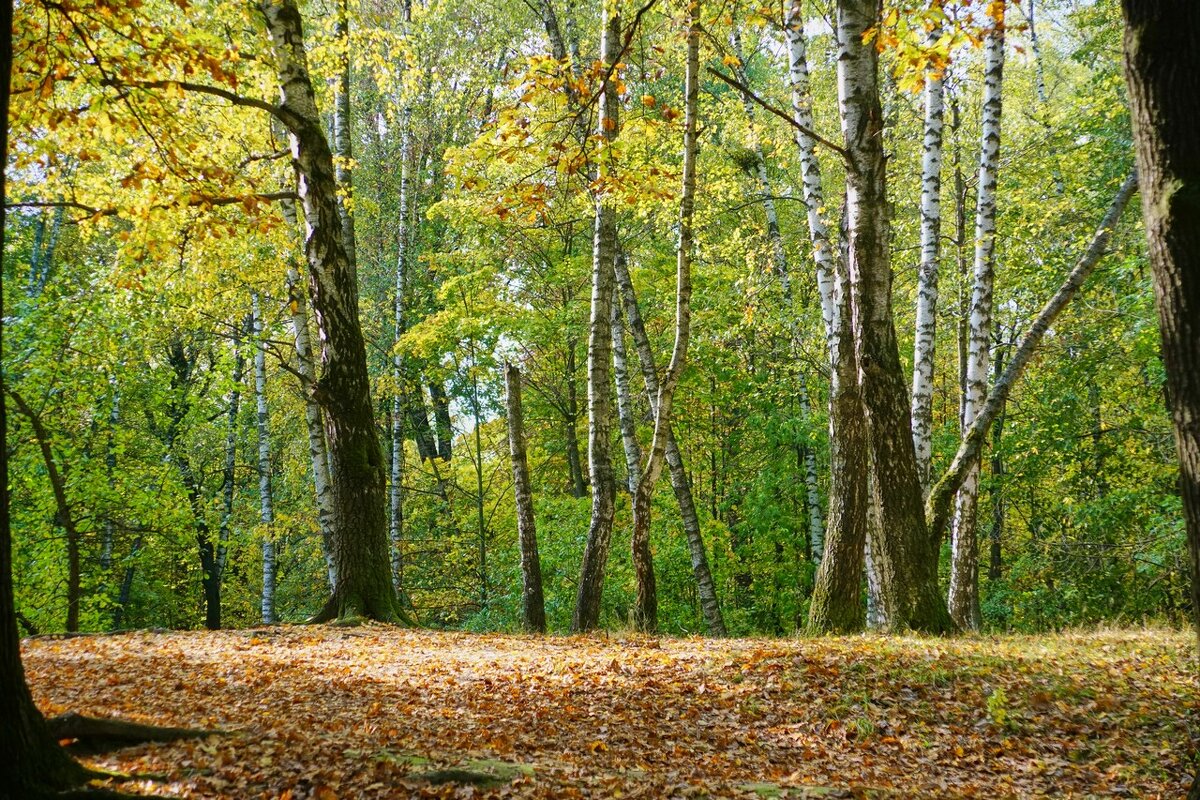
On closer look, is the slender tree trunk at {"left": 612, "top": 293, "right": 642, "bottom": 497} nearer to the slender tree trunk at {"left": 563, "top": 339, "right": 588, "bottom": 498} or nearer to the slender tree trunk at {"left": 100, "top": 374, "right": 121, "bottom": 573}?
the slender tree trunk at {"left": 563, "top": 339, "right": 588, "bottom": 498}

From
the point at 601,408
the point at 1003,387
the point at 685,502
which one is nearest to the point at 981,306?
the point at 1003,387

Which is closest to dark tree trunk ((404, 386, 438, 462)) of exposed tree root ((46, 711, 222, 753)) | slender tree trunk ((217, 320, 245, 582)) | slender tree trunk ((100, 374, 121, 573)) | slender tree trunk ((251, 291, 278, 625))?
slender tree trunk ((217, 320, 245, 582))

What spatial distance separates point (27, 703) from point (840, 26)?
311 inches

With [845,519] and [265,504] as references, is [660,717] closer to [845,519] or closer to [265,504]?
[845,519]

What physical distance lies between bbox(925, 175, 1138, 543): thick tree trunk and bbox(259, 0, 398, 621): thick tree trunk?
6146mm

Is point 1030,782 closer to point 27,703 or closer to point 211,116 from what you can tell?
point 27,703

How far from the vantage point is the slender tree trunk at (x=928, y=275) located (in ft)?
31.1

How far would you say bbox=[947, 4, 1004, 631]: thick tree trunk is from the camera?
9570 millimetres

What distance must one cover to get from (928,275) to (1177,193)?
6.50 m

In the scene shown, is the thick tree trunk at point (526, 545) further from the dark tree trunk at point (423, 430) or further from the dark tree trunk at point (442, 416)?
the dark tree trunk at point (423, 430)

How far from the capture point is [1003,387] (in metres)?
8.92

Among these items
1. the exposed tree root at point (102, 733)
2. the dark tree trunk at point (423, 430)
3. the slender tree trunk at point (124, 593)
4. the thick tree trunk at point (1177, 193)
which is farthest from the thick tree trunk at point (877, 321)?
the slender tree trunk at point (124, 593)

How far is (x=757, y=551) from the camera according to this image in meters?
18.2

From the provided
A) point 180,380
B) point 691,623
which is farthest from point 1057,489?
point 180,380
